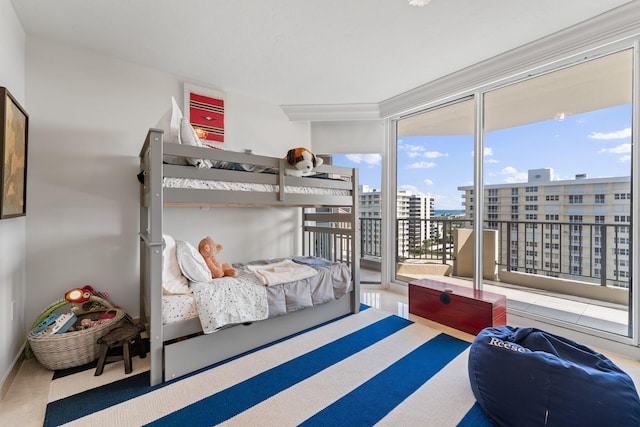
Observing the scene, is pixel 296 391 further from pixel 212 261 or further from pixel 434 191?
pixel 434 191

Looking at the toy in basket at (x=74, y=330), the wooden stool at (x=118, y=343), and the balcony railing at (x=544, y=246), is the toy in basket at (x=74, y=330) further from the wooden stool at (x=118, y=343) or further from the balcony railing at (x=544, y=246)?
the balcony railing at (x=544, y=246)

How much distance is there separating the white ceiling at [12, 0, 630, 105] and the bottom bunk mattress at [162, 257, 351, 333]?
6.01 feet

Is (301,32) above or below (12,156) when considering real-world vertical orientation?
above

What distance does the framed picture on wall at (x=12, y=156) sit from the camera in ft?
4.71

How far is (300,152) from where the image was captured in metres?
2.25

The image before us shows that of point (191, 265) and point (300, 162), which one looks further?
point (300, 162)

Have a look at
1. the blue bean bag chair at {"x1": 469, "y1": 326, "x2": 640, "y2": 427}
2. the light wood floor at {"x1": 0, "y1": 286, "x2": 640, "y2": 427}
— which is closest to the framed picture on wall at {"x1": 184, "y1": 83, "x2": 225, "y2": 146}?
the light wood floor at {"x1": 0, "y1": 286, "x2": 640, "y2": 427}

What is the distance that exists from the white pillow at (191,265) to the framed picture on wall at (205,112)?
135cm

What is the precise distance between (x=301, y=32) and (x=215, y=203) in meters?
1.42

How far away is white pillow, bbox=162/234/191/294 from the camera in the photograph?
1753 mm

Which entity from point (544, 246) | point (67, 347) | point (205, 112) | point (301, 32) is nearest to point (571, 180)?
point (544, 246)

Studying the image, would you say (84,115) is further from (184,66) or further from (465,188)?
(465,188)

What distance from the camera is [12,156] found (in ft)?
5.24

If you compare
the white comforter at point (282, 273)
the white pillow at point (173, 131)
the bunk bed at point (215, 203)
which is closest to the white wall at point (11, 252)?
the bunk bed at point (215, 203)
